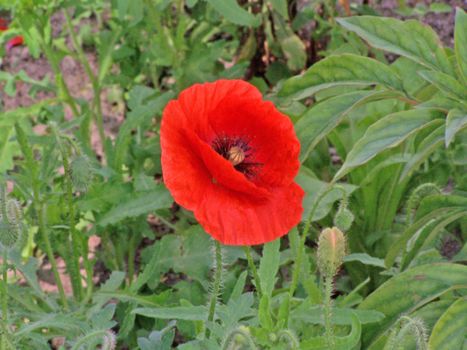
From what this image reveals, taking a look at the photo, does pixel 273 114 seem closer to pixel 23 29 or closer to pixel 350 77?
pixel 350 77

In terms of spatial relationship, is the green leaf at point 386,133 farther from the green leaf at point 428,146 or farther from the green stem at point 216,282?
the green stem at point 216,282

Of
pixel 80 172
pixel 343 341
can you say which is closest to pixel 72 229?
pixel 80 172

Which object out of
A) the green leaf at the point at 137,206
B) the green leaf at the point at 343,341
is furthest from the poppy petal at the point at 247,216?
the green leaf at the point at 137,206

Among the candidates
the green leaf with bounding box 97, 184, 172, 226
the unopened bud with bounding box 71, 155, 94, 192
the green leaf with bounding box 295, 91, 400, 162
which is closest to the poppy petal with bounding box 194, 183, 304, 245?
the green leaf with bounding box 295, 91, 400, 162

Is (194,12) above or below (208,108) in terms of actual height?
below

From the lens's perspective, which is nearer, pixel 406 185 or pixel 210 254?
pixel 210 254

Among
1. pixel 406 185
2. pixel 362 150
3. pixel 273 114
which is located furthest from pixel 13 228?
pixel 406 185
